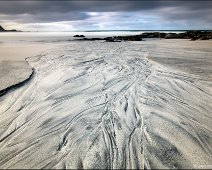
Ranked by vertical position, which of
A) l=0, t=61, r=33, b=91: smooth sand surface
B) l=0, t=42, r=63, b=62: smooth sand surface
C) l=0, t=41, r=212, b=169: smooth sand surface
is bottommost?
l=0, t=42, r=63, b=62: smooth sand surface

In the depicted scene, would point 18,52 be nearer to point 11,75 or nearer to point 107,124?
point 11,75

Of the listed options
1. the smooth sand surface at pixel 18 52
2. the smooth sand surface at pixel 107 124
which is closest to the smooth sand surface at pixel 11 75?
the smooth sand surface at pixel 107 124

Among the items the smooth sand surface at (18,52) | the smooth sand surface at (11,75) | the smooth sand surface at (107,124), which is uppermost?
the smooth sand surface at (107,124)

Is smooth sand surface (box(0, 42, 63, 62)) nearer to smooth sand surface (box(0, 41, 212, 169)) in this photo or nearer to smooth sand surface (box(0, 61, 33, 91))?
smooth sand surface (box(0, 61, 33, 91))

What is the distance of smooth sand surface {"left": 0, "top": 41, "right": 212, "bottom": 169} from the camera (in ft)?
11.5

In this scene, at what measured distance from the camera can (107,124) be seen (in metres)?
4.63

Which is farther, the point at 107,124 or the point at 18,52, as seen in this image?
the point at 18,52

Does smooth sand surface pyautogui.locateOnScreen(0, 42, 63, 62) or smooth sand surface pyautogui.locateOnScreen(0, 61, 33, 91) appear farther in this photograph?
smooth sand surface pyautogui.locateOnScreen(0, 42, 63, 62)

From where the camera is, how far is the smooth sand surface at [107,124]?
351cm

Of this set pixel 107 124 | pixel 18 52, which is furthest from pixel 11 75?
pixel 18 52

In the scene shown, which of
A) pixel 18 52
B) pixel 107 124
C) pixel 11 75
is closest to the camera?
pixel 107 124

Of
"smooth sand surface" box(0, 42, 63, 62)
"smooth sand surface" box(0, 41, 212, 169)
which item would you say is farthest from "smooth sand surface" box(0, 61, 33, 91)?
"smooth sand surface" box(0, 42, 63, 62)

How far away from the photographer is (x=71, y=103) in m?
5.85

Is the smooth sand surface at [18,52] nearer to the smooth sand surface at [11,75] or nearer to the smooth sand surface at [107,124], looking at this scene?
the smooth sand surface at [11,75]
